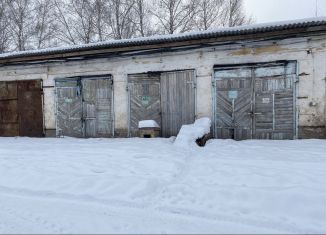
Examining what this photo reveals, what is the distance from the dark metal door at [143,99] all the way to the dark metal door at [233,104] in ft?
6.97

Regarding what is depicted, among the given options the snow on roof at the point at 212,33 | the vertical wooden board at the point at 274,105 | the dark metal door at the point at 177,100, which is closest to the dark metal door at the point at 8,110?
the snow on roof at the point at 212,33

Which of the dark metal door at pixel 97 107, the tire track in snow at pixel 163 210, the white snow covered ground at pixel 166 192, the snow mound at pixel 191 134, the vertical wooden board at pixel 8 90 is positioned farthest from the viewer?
the vertical wooden board at pixel 8 90

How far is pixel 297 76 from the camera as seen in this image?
922 cm

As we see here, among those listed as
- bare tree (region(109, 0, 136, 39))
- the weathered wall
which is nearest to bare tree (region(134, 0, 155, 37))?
bare tree (region(109, 0, 136, 39))

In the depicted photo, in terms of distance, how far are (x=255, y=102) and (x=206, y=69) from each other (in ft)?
6.25

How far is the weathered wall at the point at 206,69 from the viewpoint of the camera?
906 cm

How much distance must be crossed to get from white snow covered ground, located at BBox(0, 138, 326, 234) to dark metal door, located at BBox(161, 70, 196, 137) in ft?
9.58

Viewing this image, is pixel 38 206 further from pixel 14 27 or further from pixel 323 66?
pixel 14 27

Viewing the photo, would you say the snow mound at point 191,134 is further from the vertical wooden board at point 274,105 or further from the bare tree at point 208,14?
the bare tree at point 208,14

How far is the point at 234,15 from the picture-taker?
30609 mm

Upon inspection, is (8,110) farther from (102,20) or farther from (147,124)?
(102,20)

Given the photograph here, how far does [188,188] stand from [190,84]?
603cm

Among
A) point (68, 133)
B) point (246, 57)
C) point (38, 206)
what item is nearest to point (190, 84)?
point (246, 57)

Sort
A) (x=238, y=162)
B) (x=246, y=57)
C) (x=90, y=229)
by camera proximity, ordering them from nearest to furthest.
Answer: (x=90, y=229), (x=238, y=162), (x=246, y=57)
